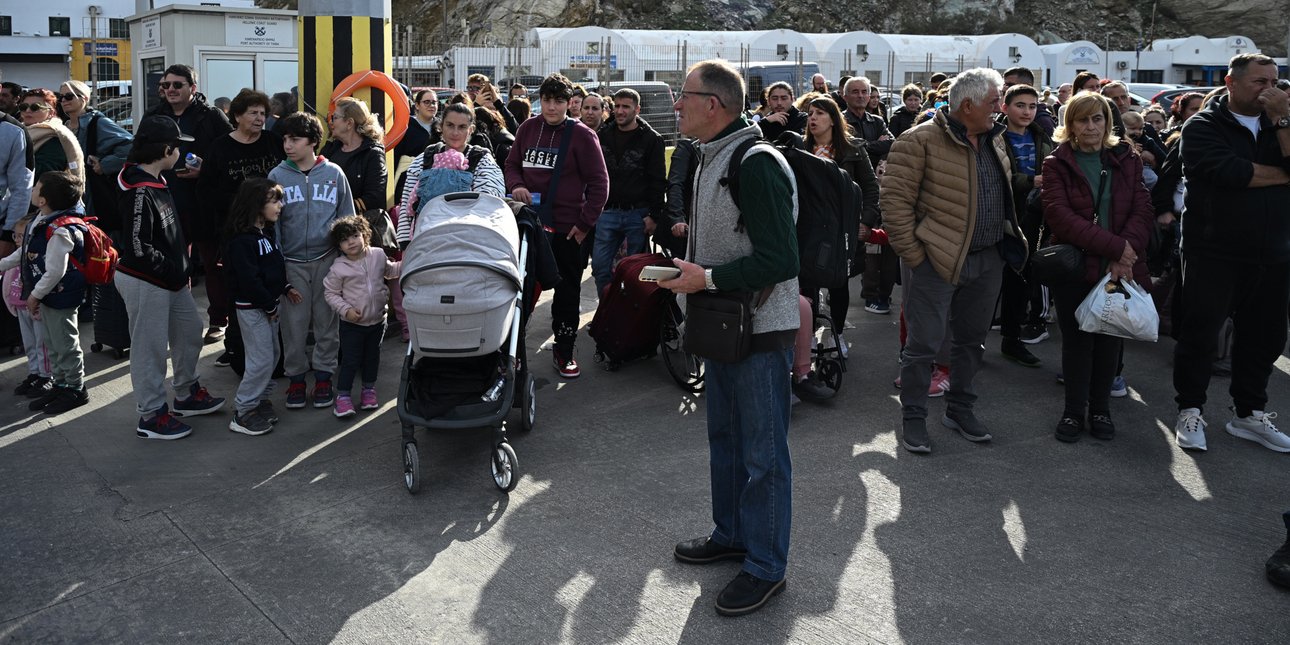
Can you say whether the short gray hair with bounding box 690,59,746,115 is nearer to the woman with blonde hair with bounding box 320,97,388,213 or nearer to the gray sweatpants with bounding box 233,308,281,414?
the gray sweatpants with bounding box 233,308,281,414

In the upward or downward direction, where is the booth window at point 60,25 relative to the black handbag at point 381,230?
upward

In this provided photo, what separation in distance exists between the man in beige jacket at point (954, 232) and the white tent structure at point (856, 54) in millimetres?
26815

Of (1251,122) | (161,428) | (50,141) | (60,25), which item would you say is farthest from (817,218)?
(60,25)

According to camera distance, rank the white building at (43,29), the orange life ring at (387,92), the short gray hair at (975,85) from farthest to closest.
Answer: the white building at (43,29)
the orange life ring at (387,92)
the short gray hair at (975,85)

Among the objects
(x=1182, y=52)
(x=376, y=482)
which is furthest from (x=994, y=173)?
(x=1182, y=52)

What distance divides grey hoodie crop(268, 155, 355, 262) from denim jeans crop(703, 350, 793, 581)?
3.28 metres

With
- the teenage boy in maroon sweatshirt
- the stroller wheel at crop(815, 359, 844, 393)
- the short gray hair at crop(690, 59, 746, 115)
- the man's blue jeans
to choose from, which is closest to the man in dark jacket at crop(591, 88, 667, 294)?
the man's blue jeans

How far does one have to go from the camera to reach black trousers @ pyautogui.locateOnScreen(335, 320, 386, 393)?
6223 millimetres

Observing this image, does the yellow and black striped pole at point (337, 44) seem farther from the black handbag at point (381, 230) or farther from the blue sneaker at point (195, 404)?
the blue sneaker at point (195, 404)

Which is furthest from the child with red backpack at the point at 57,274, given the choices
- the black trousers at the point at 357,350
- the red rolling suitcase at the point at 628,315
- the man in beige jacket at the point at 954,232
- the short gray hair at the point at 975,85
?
the short gray hair at the point at 975,85

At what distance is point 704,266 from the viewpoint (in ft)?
12.7

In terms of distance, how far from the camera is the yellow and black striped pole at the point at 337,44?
325 inches

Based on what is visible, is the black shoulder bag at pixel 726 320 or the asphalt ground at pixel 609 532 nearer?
the black shoulder bag at pixel 726 320

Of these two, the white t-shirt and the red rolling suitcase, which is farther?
the red rolling suitcase
